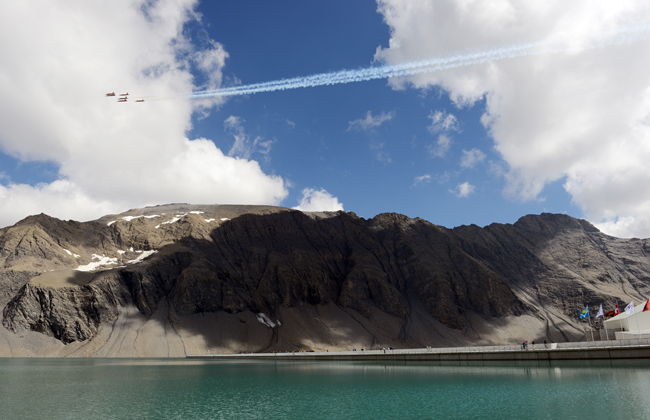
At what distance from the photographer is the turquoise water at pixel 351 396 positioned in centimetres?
2775

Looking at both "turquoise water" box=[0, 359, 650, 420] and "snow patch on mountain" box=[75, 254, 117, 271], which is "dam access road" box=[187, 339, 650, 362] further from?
"snow patch on mountain" box=[75, 254, 117, 271]

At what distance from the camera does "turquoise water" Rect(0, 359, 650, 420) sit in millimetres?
27750

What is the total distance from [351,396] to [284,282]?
111256mm

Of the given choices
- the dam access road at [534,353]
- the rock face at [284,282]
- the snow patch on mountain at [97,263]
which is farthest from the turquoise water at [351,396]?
the snow patch on mountain at [97,263]

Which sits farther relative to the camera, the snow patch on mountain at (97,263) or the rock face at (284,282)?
the snow patch on mountain at (97,263)

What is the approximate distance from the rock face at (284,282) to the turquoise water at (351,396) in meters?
71.9

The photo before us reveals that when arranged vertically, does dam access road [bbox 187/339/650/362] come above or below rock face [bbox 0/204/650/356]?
below

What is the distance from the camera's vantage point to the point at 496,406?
2914cm

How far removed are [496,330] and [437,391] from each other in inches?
4647

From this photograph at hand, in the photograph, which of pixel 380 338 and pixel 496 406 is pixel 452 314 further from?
pixel 496 406

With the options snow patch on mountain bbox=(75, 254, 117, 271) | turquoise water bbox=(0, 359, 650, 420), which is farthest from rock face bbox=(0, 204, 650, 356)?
turquoise water bbox=(0, 359, 650, 420)

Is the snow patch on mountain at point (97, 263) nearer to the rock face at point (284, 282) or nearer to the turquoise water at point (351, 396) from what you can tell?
the rock face at point (284, 282)

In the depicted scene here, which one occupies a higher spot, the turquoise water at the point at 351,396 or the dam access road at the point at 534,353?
the dam access road at the point at 534,353

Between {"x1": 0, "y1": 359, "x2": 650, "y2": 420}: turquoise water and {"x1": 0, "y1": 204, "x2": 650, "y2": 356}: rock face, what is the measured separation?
71931 mm
